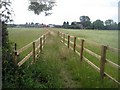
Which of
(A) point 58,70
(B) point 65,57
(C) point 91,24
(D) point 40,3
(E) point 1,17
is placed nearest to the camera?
(E) point 1,17

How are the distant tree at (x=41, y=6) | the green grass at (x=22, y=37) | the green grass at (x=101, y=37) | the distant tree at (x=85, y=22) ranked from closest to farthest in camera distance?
the green grass at (x=22, y=37)
the green grass at (x=101, y=37)
the distant tree at (x=41, y=6)
the distant tree at (x=85, y=22)

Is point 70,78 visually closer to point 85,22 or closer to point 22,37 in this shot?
point 22,37

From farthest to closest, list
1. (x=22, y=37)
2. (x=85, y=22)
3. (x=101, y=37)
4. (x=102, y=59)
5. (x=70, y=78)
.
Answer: (x=85, y=22) → (x=101, y=37) → (x=22, y=37) → (x=70, y=78) → (x=102, y=59)

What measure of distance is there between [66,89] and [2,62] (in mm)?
1993

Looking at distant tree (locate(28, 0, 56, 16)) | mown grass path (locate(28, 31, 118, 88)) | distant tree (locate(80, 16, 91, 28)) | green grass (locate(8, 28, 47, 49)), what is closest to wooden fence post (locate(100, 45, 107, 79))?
mown grass path (locate(28, 31, 118, 88))

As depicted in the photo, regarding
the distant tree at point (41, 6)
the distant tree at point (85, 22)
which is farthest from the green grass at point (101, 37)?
the distant tree at point (85, 22)

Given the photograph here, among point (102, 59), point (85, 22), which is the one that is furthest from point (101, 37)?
point (85, 22)

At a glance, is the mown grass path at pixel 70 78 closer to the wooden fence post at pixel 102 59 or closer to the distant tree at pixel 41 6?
the wooden fence post at pixel 102 59

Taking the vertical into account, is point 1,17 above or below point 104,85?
above

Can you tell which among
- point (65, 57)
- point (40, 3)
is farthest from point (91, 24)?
point (65, 57)

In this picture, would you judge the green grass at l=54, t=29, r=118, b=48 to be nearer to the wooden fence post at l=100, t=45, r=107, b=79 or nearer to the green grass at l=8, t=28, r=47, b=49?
the green grass at l=8, t=28, r=47, b=49

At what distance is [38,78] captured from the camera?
9.05 metres

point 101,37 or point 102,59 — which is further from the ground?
point 102,59

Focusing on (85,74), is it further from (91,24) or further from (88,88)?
(91,24)
